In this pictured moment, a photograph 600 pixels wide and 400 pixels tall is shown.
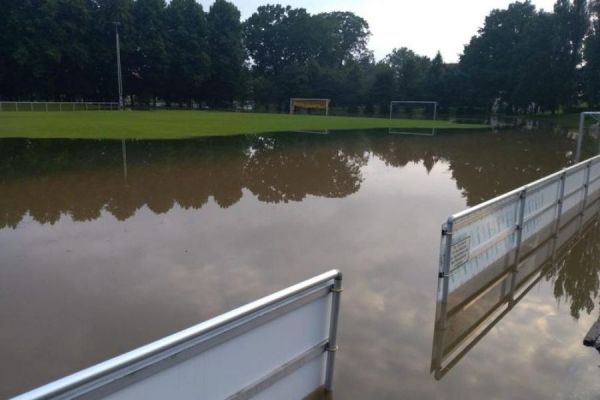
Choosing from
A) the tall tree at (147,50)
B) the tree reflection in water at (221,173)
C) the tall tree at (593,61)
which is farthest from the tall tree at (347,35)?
the tree reflection in water at (221,173)

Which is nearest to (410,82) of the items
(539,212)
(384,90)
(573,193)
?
(384,90)

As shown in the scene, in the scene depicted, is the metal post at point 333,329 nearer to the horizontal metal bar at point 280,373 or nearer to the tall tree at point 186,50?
the horizontal metal bar at point 280,373

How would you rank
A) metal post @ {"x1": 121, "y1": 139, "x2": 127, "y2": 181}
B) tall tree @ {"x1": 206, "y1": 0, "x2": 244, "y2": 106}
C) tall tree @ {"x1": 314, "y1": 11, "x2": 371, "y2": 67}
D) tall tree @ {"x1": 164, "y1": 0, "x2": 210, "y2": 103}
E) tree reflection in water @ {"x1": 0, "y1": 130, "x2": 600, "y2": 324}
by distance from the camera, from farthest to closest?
1. tall tree @ {"x1": 314, "y1": 11, "x2": 371, "y2": 67}
2. tall tree @ {"x1": 206, "y1": 0, "x2": 244, "y2": 106}
3. tall tree @ {"x1": 164, "y1": 0, "x2": 210, "y2": 103}
4. metal post @ {"x1": 121, "y1": 139, "x2": 127, "y2": 181}
5. tree reflection in water @ {"x1": 0, "y1": 130, "x2": 600, "y2": 324}

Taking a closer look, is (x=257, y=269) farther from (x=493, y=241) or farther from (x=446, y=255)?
(x=493, y=241)

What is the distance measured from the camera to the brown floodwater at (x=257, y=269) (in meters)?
4.07

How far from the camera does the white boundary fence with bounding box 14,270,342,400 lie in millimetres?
1935

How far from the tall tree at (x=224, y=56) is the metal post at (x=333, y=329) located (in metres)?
71.0

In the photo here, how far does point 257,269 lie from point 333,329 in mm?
3014

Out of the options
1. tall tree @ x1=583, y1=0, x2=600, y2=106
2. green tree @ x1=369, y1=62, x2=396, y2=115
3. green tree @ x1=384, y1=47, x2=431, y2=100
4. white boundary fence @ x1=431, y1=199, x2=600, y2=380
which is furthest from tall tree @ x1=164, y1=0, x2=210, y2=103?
white boundary fence @ x1=431, y1=199, x2=600, y2=380

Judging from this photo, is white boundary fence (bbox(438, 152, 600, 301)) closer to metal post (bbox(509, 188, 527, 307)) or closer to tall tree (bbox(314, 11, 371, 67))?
metal post (bbox(509, 188, 527, 307))

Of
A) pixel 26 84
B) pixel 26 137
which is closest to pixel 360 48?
pixel 26 84

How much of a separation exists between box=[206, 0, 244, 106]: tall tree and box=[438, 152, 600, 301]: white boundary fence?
6724 centimetres

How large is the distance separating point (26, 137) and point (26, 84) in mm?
44812

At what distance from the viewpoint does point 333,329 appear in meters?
3.31
